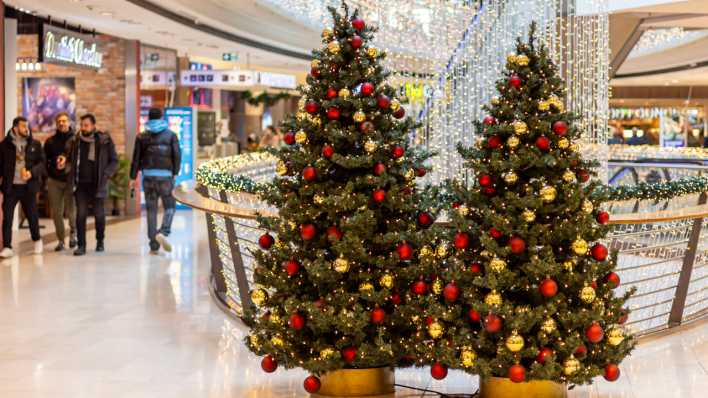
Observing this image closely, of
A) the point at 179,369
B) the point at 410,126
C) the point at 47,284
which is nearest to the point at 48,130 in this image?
the point at 47,284

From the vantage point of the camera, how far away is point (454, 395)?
18.6 feet

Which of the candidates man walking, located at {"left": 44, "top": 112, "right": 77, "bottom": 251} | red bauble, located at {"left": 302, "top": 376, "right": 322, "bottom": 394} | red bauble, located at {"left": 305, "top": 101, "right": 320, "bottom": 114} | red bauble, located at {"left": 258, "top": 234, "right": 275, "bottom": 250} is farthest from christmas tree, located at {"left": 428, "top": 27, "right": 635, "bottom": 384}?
man walking, located at {"left": 44, "top": 112, "right": 77, "bottom": 251}

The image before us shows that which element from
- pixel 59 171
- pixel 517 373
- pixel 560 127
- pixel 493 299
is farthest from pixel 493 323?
pixel 59 171

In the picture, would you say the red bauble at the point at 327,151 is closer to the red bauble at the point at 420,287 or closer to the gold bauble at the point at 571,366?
the red bauble at the point at 420,287

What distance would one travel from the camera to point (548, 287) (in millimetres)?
4949

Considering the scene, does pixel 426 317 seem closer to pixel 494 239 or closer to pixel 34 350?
pixel 494 239

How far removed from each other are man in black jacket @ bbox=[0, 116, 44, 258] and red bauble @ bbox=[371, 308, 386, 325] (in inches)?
280

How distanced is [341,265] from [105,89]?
12.4 meters

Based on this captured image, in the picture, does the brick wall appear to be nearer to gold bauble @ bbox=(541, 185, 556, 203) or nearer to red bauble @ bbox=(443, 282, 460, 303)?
red bauble @ bbox=(443, 282, 460, 303)

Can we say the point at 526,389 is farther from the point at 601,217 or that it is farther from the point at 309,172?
the point at 309,172

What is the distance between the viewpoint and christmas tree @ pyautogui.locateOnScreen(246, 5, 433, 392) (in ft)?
17.6

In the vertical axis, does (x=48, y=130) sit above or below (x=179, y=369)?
above

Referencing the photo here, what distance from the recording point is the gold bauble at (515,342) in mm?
4953

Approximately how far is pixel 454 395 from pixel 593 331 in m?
1.01
